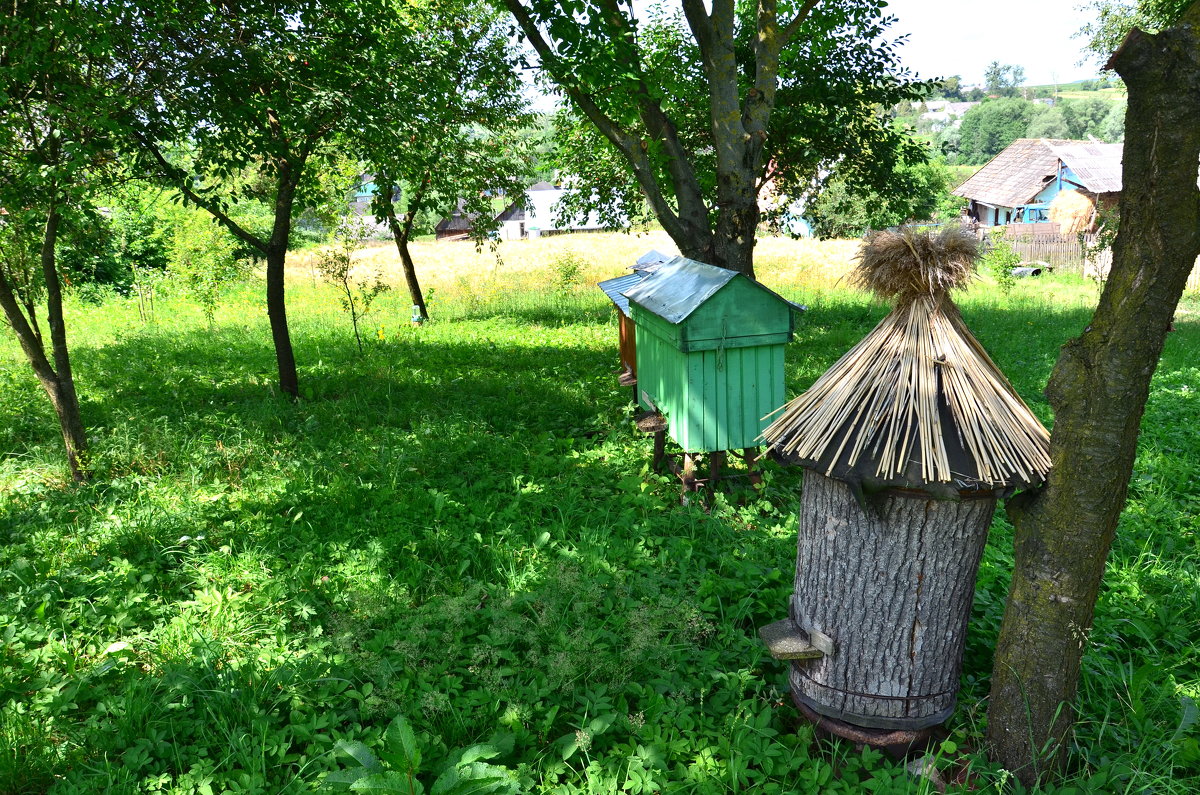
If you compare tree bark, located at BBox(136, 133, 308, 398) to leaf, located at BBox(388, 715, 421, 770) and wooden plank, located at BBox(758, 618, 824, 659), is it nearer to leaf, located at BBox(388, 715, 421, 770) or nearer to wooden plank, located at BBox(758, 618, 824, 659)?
leaf, located at BBox(388, 715, 421, 770)

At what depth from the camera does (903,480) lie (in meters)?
2.87

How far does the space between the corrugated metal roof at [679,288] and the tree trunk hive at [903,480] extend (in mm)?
2040

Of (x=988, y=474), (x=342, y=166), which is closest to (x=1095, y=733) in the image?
(x=988, y=474)

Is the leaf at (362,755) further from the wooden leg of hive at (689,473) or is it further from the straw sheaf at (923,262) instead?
the wooden leg of hive at (689,473)

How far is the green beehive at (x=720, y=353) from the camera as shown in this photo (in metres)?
5.27

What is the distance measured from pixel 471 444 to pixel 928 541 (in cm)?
451

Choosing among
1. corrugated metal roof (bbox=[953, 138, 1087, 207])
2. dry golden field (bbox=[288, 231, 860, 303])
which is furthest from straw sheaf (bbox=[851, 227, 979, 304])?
corrugated metal roof (bbox=[953, 138, 1087, 207])

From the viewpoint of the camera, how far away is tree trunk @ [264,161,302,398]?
7.94m

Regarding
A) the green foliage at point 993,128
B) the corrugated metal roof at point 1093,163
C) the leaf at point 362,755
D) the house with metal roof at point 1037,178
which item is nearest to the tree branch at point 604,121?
the leaf at point 362,755

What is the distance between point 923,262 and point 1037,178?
38.0 m

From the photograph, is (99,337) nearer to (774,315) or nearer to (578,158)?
(578,158)

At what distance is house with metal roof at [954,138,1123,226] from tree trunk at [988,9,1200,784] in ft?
99.8

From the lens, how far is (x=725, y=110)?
285 inches

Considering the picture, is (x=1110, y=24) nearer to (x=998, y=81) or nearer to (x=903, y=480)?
(x=903, y=480)
